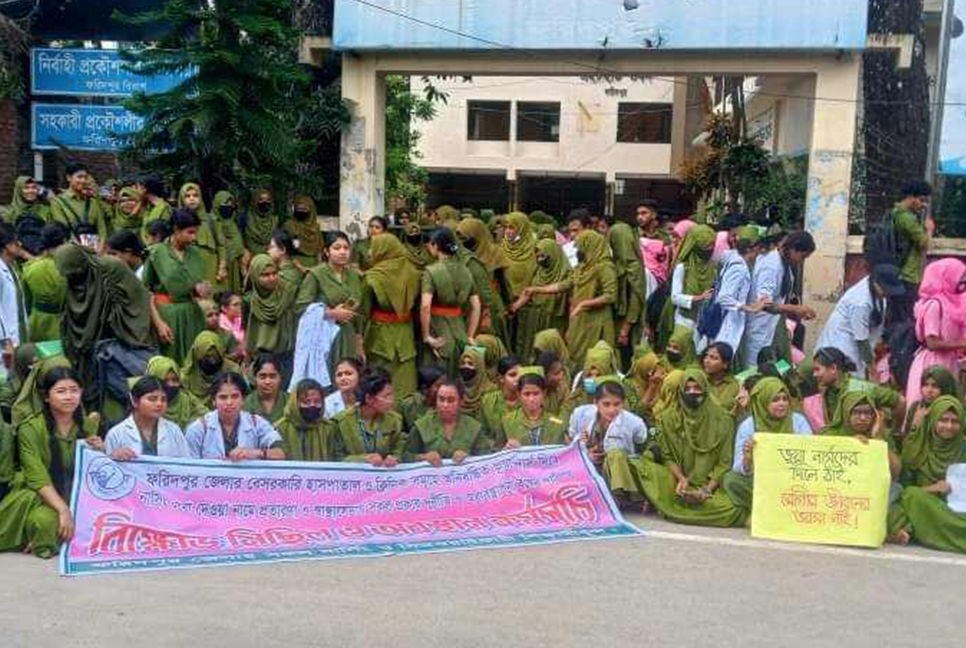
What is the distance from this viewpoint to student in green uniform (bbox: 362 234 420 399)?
778cm

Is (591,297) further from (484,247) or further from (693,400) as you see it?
(693,400)

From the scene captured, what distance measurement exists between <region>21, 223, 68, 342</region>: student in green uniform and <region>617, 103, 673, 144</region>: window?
27.7m

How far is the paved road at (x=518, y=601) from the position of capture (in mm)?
4211

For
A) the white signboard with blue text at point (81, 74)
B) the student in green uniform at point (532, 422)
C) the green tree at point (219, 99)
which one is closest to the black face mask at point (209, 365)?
the student in green uniform at point (532, 422)

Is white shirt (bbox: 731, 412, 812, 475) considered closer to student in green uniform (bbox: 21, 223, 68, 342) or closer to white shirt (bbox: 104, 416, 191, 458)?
white shirt (bbox: 104, 416, 191, 458)

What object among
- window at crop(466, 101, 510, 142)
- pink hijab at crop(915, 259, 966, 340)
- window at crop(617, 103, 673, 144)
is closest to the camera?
pink hijab at crop(915, 259, 966, 340)

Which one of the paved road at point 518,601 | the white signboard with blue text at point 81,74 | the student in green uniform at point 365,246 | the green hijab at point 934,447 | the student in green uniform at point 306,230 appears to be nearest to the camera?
the paved road at point 518,601

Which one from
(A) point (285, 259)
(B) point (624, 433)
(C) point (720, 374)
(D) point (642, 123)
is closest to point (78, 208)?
(A) point (285, 259)

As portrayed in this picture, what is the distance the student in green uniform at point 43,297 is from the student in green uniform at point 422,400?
2.22 m

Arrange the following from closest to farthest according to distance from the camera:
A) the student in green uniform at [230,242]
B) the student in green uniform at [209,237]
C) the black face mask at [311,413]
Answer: the black face mask at [311,413], the student in green uniform at [209,237], the student in green uniform at [230,242]

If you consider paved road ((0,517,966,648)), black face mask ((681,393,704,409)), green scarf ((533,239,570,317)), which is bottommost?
paved road ((0,517,966,648))

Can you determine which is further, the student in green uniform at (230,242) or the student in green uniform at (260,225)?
the student in green uniform at (260,225)

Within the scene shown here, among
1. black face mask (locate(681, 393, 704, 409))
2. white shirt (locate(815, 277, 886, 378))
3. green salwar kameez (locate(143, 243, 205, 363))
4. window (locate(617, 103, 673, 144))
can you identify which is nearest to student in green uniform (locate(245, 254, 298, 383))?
green salwar kameez (locate(143, 243, 205, 363))

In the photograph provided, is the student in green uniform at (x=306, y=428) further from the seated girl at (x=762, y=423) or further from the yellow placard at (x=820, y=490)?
the yellow placard at (x=820, y=490)
